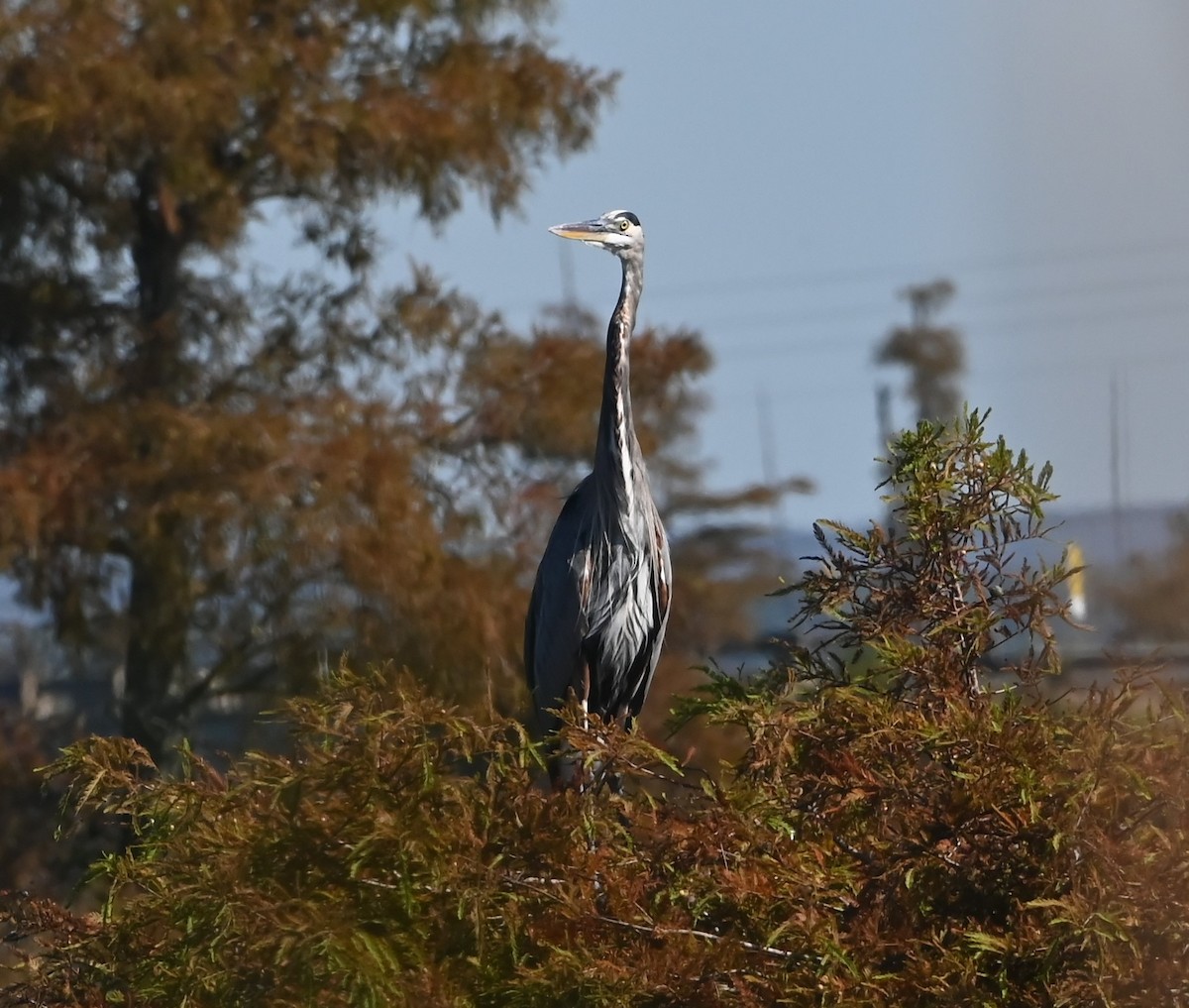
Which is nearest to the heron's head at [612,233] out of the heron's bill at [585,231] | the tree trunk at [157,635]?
the heron's bill at [585,231]

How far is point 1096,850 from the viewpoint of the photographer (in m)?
2.80

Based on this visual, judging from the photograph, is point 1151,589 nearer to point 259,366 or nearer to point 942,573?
point 259,366

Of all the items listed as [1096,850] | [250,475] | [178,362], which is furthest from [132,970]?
[178,362]

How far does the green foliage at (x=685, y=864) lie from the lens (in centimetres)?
284

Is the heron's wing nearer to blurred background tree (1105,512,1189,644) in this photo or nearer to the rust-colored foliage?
the rust-colored foliage

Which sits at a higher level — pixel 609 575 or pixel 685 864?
pixel 609 575

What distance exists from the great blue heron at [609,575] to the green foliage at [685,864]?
8.37ft

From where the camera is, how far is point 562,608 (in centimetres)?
586

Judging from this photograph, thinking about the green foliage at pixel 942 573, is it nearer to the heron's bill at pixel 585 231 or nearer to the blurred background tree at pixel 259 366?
the heron's bill at pixel 585 231

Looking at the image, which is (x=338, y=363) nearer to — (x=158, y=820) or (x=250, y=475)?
(x=250, y=475)

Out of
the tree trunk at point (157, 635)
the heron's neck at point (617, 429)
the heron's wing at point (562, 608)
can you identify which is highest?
the heron's neck at point (617, 429)

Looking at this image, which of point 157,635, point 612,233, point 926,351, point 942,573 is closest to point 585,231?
point 612,233

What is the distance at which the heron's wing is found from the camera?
5797 millimetres

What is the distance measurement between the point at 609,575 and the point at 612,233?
1.15 meters
